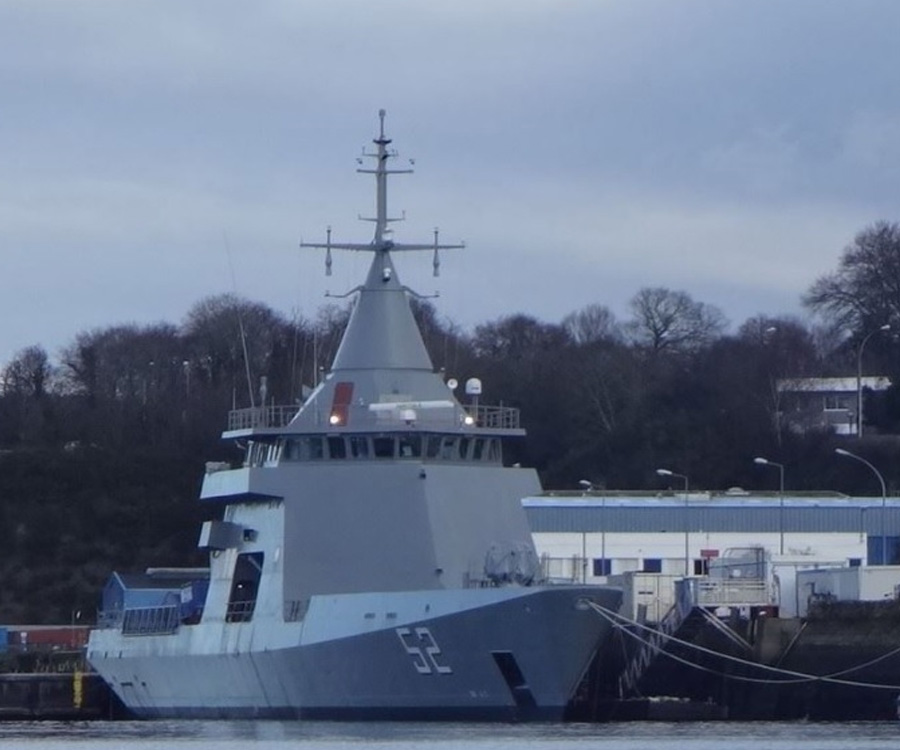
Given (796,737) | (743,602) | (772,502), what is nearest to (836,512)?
(772,502)

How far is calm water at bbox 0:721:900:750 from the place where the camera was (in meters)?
42.8

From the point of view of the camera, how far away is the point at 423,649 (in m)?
48.6

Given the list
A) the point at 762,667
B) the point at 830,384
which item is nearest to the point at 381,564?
the point at 762,667

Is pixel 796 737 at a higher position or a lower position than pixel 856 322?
lower

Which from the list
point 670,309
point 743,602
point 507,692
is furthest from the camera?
point 670,309

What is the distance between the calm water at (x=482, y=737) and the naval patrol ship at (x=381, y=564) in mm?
840

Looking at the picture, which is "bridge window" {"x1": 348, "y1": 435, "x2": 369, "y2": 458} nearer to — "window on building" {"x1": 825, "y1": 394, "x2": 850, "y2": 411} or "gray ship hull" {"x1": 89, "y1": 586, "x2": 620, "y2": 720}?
"gray ship hull" {"x1": 89, "y1": 586, "x2": 620, "y2": 720}

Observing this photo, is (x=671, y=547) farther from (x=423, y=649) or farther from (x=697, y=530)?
(x=423, y=649)

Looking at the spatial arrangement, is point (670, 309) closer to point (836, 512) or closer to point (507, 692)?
point (836, 512)

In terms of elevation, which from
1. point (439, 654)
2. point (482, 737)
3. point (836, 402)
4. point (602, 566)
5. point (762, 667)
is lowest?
point (482, 737)

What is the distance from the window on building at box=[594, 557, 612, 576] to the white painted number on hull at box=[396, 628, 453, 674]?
26.9 metres

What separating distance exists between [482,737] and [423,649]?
4055 millimetres

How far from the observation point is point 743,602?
185 feet

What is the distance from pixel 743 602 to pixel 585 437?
43.5 m
